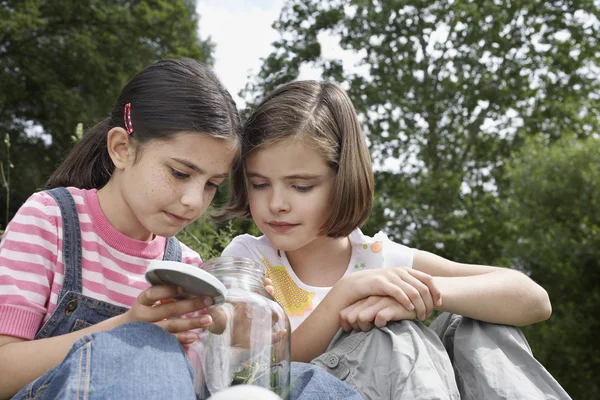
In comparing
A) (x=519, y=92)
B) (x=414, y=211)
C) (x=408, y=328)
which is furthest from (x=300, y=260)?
(x=519, y=92)

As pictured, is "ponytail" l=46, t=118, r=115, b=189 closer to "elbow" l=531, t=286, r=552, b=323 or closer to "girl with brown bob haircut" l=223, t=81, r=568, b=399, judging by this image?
"girl with brown bob haircut" l=223, t=81, r=568, b=399

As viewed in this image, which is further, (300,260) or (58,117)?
(58,117)

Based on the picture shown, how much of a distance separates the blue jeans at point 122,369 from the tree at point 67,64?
1304 centimetres

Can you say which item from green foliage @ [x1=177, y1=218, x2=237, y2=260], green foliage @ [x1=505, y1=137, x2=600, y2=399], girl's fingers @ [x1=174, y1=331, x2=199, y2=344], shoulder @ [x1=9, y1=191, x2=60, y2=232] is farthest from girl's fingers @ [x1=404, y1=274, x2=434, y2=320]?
green foliage @ [x1=505, y1=137, x2=600, y2=399]

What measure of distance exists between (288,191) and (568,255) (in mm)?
6707

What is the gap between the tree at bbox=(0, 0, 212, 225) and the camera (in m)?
13.9

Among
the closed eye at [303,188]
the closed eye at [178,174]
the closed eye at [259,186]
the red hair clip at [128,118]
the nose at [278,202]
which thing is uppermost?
the red hair clip at [128,118]

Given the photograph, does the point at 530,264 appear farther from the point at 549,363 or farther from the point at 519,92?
the point at 519,92

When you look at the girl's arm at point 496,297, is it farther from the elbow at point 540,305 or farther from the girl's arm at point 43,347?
the girl's arm at point 43,347

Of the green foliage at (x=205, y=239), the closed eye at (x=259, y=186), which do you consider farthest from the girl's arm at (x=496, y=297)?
the green foliage at (x=205, y=239)

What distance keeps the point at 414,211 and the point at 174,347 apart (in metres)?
9.82

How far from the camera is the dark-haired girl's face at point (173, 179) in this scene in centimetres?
205

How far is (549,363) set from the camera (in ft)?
26.7

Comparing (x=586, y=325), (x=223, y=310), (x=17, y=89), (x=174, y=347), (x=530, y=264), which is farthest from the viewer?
(x=17, y=89)
